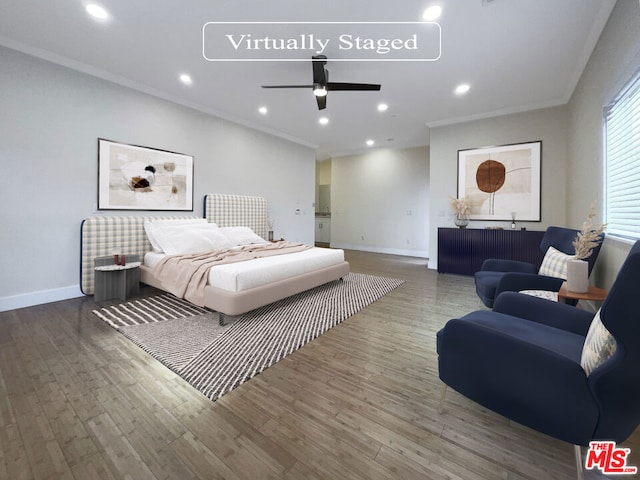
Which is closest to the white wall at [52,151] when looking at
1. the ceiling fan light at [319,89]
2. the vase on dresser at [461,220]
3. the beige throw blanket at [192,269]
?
the beige throw blanket at [192,269]

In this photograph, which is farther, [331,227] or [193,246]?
[331,227]

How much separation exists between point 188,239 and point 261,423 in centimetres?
299

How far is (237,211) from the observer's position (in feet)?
17.0

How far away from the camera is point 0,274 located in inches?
114

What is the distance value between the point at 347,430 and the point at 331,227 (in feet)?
24.6

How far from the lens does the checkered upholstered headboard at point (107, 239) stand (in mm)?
3336

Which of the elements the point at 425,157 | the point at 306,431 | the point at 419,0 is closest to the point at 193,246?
the point at 306,431

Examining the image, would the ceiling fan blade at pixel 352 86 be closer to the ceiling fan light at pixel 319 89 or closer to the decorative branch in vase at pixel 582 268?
the ceiling fan light at pixel 319 89

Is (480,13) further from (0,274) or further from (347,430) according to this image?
(0,274)

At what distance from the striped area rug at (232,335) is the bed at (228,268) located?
179mm

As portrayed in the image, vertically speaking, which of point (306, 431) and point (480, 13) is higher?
point (480, 13)

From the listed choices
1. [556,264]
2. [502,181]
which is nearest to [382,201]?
[502,181]

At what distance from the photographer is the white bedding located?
8.57 feet

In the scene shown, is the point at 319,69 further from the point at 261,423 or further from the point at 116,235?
the point at 116,235
